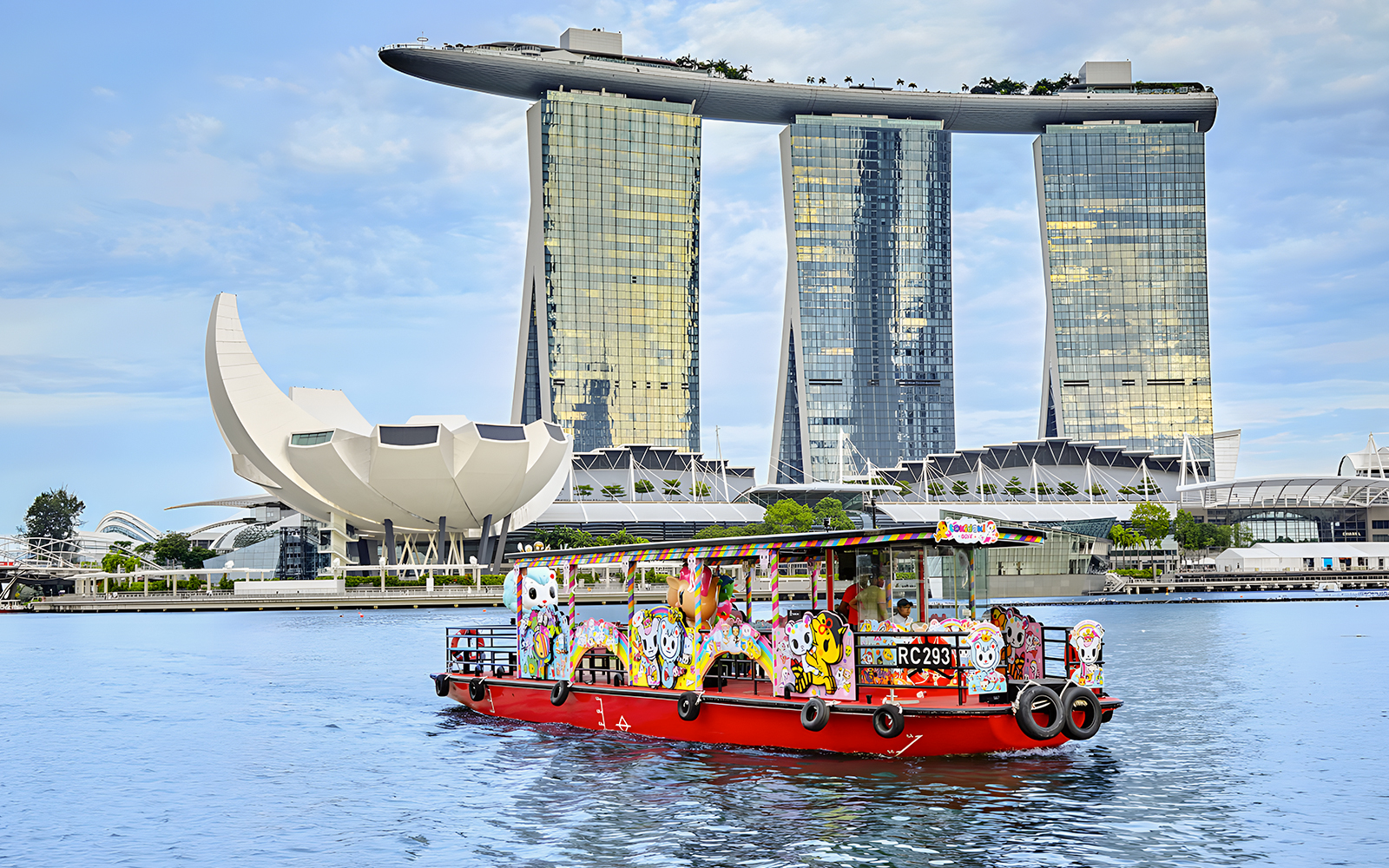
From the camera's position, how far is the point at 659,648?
21.5 metres

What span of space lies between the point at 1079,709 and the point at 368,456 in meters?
81.2

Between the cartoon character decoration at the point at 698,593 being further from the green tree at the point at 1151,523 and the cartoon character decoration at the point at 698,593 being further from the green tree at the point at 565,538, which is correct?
the green tree at the point at 1151,523

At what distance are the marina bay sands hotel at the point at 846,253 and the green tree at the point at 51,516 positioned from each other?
52059mm

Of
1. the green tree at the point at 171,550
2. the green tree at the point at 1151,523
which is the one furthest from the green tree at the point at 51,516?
the green tree at the point at 1151,523

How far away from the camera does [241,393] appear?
94875 mm

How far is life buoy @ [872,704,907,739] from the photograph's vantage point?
58.4 ft

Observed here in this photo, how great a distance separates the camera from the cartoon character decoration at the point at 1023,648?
1964 centimetres

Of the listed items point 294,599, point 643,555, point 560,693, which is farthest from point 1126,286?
point 643,555

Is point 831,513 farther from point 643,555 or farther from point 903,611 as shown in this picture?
point 903,611

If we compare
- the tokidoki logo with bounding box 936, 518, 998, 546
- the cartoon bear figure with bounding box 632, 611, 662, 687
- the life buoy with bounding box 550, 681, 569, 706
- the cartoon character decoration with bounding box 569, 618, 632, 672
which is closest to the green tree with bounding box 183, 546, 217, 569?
the cartoon character decoration with bounding box 569, 618, 632, 672

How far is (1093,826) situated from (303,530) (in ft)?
383

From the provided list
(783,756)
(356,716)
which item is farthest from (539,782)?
(356,716)

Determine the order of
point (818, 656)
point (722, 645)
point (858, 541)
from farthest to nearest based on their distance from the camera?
point (722, 645) → point (818, 656) → point (858, 541)

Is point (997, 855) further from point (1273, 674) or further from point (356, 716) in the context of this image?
point (1273, 674)
